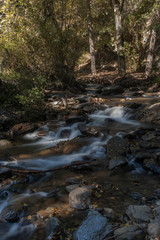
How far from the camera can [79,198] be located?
3764 mm

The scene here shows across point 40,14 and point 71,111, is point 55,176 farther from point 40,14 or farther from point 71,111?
point 40,14

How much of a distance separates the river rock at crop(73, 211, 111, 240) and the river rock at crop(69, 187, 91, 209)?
514 mm

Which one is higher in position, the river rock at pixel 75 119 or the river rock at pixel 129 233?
the river rock at pixel 75 119

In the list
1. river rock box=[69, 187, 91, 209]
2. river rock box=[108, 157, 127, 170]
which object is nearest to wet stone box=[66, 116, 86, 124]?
river rock box=[108, 157, 127, 170]

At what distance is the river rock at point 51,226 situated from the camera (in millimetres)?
3112

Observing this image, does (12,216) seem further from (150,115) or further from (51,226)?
(150,115)

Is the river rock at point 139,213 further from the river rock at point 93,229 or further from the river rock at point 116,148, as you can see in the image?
the river rock at point 116,148

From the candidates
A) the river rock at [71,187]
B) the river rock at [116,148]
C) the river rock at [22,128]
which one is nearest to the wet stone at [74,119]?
the river rock at [22,128]

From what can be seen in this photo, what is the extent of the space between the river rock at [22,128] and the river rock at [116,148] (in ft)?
12.3

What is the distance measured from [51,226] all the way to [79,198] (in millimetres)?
744

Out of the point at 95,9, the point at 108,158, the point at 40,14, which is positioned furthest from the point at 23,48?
the point at 95,9

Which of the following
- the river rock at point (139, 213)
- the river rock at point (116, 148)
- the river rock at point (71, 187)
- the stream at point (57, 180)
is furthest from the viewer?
the river rock at point (116, 148)

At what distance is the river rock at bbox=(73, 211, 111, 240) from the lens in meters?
2.82

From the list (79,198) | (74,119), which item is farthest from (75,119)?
(79,198)
